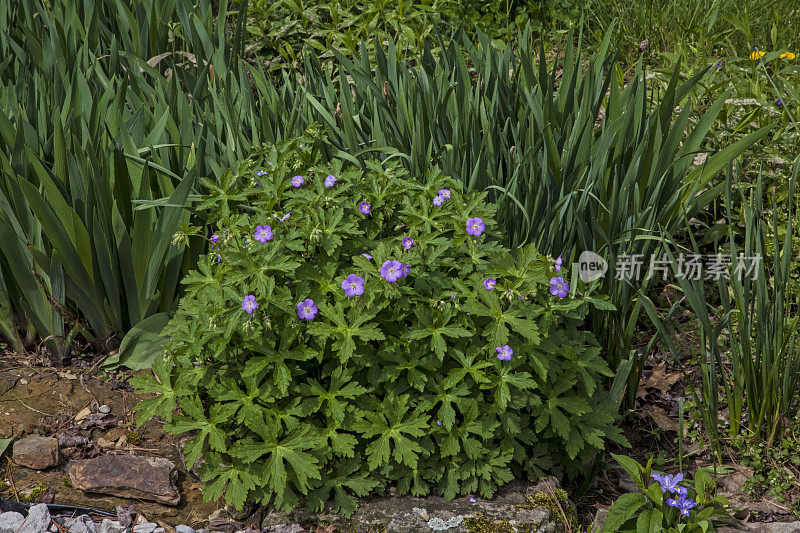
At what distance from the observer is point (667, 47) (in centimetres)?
380

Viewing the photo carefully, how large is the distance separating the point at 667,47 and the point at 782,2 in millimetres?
687

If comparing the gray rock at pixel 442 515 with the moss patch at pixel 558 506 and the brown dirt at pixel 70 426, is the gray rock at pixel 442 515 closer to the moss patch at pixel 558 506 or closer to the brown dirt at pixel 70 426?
the moss patch at pixel 558 506

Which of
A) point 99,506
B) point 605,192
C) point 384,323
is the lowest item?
point 99,506

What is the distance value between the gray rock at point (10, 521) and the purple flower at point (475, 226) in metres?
1.38

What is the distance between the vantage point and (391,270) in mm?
1754

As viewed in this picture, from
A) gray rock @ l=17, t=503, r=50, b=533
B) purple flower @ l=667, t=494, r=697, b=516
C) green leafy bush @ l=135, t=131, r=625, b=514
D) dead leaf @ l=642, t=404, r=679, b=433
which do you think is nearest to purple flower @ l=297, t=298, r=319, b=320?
green leafy bush @ l=135, t=131, r=625, b=514

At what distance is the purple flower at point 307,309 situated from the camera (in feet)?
5.83

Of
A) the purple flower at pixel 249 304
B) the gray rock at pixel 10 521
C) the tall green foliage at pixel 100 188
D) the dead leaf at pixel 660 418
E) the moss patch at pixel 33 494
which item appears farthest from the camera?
the dead leaf at pixel 660 418

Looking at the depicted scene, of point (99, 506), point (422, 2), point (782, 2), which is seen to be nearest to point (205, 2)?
point (422, 2)

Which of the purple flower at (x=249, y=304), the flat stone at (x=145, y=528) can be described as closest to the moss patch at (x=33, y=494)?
the flat stone at (x=145, y=528)

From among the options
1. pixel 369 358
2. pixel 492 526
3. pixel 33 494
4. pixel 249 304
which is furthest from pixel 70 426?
pixel 492 526

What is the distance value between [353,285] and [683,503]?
0.96m

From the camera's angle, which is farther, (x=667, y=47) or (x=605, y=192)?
(x=667, y=47)

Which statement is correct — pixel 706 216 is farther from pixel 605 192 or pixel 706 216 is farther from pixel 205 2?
pixel 205 2
